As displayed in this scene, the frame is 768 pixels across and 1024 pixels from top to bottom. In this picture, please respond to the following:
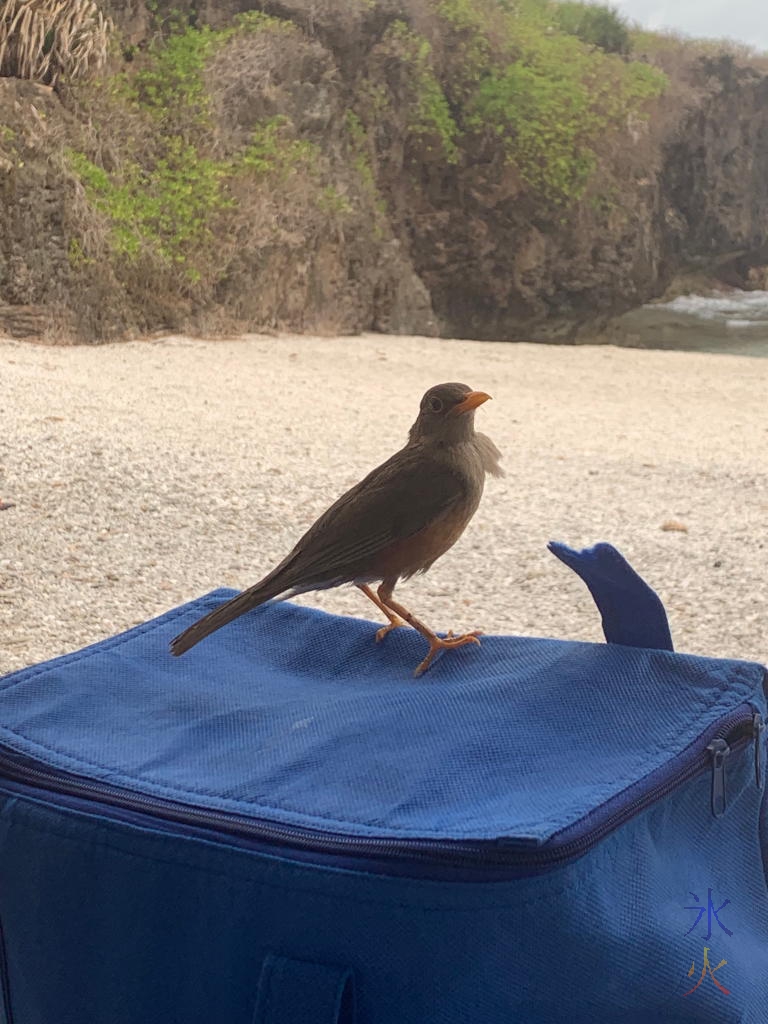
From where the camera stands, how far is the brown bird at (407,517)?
2.56ft

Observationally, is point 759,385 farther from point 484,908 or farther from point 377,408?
point 484,908

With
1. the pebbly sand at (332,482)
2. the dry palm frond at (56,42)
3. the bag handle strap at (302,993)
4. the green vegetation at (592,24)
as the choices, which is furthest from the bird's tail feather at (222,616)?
the green vegetation at (592,24)

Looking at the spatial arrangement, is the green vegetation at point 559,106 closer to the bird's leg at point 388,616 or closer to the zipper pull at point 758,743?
the bird's leg at point 388,616

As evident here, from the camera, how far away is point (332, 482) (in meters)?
1.88

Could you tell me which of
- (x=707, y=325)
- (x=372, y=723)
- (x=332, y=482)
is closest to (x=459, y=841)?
(x=372, y=723)

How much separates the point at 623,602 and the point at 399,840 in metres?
0.26

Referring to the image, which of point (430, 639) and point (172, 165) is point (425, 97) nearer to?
point (172, 165)

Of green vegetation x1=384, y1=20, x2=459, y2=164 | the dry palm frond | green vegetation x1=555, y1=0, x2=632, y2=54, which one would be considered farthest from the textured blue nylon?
green vegetation x1=384, y1=20, x2=459, y2=164

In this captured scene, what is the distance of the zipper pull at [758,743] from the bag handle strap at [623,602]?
76 mm

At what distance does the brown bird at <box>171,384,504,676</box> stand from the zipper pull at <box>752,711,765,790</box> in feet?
0.70

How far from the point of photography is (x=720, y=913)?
638 mm

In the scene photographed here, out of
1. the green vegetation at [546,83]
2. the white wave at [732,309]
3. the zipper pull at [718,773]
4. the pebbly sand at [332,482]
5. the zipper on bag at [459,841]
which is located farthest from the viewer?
the green vegetation at [546,83]

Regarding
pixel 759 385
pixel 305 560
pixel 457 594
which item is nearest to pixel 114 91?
pixel 759 385

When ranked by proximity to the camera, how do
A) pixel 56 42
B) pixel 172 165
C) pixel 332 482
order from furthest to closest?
1. pixel 172 165
2. pixel 56 42
3. pixel 332 482
